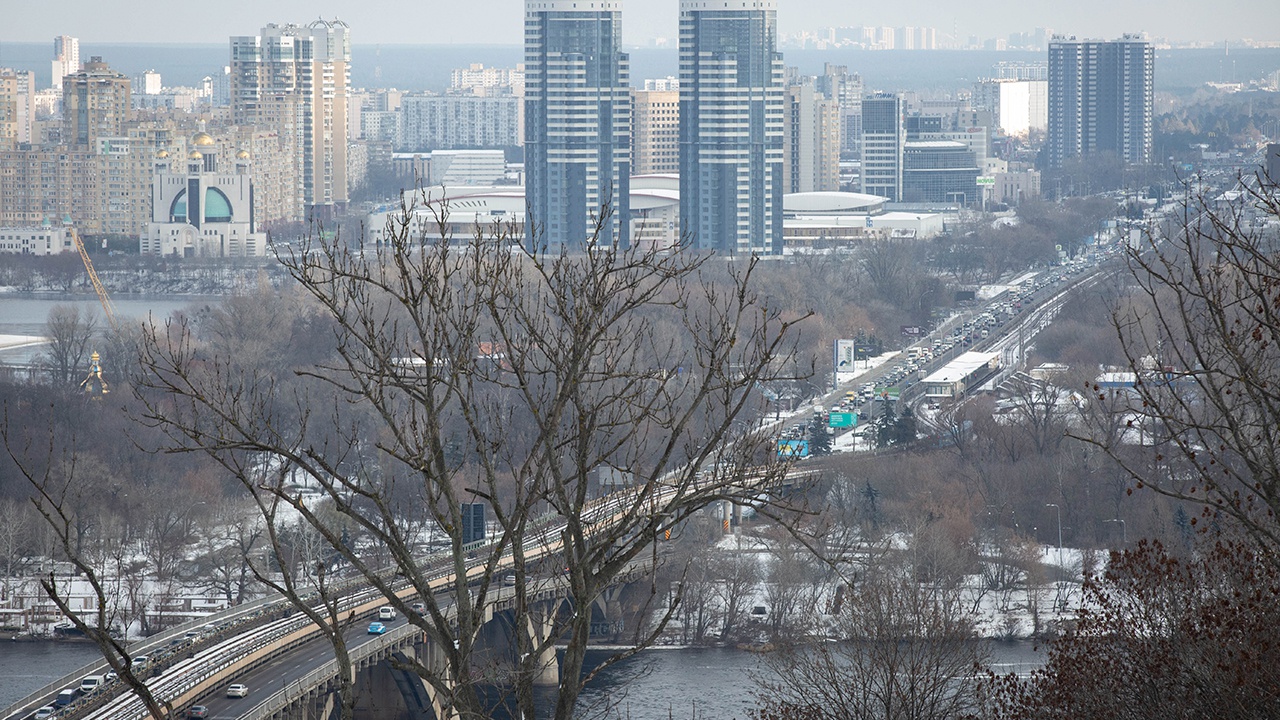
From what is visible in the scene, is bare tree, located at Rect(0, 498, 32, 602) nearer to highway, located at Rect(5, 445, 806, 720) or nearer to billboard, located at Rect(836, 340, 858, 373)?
highway, located at Rect(5, 445, 806, 720)

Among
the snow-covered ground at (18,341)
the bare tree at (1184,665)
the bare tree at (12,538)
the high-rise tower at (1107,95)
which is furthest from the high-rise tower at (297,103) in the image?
the bare tree at (1184,665)

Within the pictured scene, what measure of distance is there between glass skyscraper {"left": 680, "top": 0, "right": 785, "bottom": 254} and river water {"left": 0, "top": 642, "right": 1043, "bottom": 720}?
21.2m

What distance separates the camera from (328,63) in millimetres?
48406

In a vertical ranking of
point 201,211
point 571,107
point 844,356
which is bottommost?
point 844,356

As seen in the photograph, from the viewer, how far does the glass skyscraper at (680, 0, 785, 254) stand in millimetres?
32344

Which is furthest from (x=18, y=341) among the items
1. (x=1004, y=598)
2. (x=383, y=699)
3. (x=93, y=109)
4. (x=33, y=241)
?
(x=1004, y=598)

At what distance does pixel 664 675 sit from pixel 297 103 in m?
36.9

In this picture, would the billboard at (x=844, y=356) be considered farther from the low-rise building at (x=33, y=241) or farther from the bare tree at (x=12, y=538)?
the low-rise building at (x=33, y=241)

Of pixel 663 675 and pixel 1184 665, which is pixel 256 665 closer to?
pixel 663 675

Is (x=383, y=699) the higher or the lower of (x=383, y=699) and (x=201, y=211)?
the lower

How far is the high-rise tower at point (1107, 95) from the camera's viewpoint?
2095 inches

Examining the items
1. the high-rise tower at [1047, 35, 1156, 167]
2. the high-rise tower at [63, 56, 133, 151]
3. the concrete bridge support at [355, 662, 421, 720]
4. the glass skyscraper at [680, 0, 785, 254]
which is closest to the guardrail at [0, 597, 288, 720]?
the concrete bridge support at [355, 662, 421, 720]

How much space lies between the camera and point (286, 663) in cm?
946

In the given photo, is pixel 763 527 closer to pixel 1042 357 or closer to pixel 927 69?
pixel 1042 357
